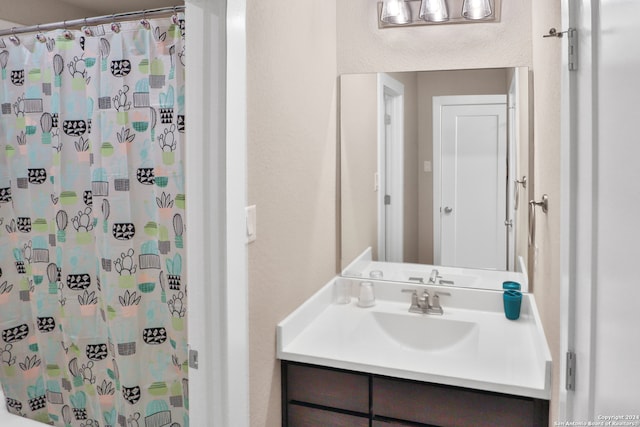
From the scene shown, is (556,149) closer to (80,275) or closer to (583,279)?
(583,279)

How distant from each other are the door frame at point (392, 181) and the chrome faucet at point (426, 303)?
21cm

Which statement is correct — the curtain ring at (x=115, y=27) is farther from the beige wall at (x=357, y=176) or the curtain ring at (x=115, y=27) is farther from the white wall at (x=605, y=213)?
the white wall at (x=605, y=213)

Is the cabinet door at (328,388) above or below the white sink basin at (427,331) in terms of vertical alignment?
below

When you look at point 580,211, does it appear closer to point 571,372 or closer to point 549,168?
point 571,372

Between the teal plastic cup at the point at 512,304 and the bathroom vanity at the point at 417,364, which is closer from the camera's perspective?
the bathroom vanity at the point at 417,364

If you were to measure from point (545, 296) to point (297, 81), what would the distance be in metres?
1.13

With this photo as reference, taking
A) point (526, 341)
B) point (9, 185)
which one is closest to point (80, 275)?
point (9, 185)

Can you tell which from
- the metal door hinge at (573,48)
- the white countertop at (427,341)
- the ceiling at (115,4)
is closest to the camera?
the metal door hinge at (573,48)

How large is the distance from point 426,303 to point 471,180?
57 centimetres

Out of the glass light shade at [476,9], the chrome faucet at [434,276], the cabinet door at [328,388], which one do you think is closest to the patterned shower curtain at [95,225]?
the cabinet door at [328,388]

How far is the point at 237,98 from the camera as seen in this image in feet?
4.39

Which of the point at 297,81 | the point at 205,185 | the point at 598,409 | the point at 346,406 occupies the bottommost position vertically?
the point at 346,406

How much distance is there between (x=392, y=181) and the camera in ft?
7.39

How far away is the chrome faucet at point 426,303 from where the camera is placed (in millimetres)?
2077
